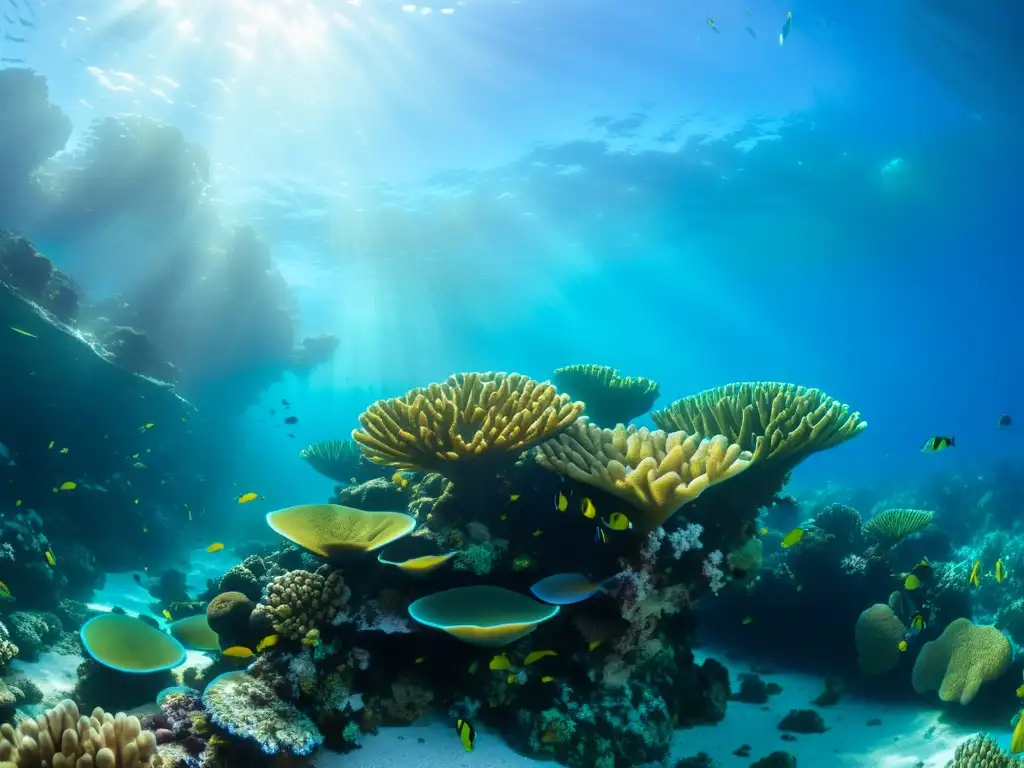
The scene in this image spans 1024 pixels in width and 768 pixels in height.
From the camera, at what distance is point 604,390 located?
317 inches

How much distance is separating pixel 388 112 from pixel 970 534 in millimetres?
27303

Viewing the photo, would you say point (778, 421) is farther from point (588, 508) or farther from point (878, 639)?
point (878, 639)

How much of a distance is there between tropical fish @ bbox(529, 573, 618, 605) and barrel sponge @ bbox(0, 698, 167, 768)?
2778 millimetres

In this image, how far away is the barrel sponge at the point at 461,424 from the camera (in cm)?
485

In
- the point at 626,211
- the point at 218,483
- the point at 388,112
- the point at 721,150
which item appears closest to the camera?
the point at 388,112

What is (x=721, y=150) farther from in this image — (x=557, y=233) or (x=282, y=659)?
(x=282, y=659)

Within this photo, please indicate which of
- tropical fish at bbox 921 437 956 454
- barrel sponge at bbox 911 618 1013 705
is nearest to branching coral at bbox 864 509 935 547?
barrel sponge at bbox 911 618 1013 705

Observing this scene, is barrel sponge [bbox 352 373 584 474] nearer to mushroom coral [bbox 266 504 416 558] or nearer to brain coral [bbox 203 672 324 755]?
mushroom coral [bbox 266 504 416 558]

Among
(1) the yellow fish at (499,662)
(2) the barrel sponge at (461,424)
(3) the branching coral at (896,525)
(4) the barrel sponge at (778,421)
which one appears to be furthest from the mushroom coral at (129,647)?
(3) the branching coral at (896,525)

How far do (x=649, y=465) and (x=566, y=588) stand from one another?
1266 millimetres

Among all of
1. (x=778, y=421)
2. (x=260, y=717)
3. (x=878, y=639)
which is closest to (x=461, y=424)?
(x=260, y=717)

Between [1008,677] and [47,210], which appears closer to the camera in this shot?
[1008,677]

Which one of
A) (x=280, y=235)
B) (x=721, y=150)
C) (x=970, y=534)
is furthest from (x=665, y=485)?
(x=280, y=235)

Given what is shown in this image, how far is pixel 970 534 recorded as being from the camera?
19.3m
